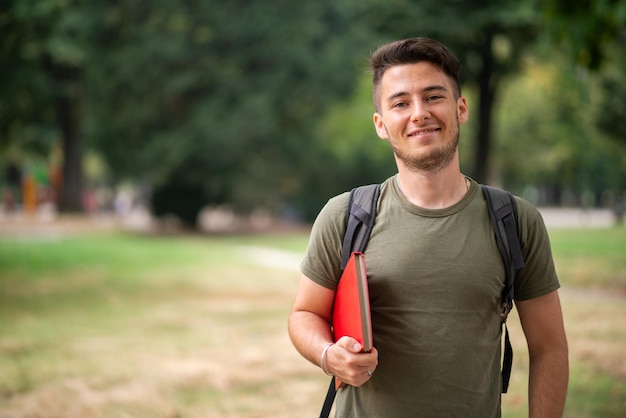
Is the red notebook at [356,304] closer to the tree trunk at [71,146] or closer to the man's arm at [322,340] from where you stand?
the man's arm at [322,340]

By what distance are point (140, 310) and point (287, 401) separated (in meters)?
6.34

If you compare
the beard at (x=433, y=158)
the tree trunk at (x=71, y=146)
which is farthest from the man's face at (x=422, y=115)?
the tree trunk at (x=71, y=146)

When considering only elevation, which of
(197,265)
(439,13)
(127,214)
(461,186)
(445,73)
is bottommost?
(127,214)

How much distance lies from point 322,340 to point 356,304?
27cm

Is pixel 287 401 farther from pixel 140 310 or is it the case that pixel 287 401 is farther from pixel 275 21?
pixel 275 21

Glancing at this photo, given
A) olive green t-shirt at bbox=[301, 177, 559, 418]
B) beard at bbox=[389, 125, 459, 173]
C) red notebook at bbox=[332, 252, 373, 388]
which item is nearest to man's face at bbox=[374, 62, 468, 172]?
beard at bbox=[389, 125, 459, 173]

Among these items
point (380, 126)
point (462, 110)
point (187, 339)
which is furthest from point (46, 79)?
point (462, 110)

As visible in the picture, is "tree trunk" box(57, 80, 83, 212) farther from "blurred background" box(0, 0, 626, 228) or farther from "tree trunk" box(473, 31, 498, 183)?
"tree trunk" box(473, 31, 498, 183)

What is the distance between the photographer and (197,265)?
2016 cm

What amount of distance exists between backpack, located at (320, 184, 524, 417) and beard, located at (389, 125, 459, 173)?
0.15m

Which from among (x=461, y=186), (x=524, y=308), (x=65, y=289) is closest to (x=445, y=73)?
(x=461, y=186)

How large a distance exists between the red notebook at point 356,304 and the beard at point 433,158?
0.41m

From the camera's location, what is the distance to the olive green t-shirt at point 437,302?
2455mm

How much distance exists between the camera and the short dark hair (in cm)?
250
